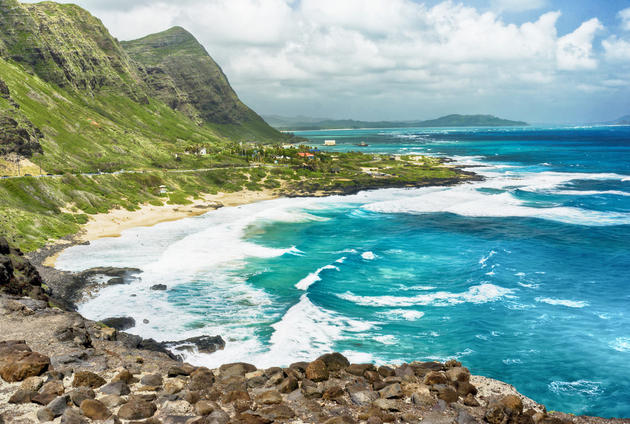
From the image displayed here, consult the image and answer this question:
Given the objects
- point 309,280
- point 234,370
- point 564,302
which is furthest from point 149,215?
point 564,302

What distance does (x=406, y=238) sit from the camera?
220 ft

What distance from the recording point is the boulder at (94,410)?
15195 mm

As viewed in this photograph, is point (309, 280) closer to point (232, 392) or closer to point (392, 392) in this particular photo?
point (392, 392)

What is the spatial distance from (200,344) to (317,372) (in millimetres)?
13608

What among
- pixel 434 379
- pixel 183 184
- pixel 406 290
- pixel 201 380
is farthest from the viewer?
pixel 183 184

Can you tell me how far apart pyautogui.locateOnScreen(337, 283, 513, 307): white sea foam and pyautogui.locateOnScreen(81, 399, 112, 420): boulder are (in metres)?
28.0

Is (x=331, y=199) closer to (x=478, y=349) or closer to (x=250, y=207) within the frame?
(x=250, y=207)

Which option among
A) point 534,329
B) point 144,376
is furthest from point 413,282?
point 144,376

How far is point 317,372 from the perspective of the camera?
20234 millimetres

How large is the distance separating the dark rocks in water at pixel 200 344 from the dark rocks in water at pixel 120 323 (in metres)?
5.10

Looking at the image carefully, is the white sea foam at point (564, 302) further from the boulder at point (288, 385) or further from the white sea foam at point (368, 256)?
the boulder at point (288, 385)

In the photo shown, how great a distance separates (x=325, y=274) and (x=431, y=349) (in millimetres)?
18901

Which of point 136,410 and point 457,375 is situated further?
point 457,375

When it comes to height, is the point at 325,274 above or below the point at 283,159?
below
